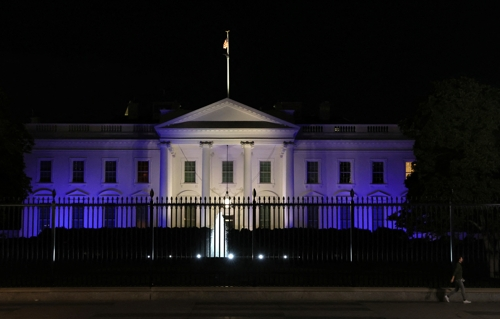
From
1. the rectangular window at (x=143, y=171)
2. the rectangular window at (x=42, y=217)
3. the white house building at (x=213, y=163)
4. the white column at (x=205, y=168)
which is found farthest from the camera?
the rectangular window at (x=143, y=171)

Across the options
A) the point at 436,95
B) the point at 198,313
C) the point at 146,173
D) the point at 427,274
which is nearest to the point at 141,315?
the point at 198,313

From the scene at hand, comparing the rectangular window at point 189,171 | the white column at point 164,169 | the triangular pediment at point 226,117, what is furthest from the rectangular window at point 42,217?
the rectangular window at point 189,171

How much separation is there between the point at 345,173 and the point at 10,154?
2759 centimetres

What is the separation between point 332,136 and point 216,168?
925cm

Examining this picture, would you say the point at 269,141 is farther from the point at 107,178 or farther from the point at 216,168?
the point at 107,178

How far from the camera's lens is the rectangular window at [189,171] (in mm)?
52656

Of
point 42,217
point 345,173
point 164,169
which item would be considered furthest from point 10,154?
point 345,173

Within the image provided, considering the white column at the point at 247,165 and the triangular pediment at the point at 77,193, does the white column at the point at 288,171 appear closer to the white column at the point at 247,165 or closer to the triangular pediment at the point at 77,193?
the white column at the point at 247,165

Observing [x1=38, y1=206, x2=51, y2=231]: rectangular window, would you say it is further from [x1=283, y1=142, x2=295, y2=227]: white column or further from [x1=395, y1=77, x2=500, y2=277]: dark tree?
[x1=283, y1=142, x2=295, y2=227]: white column

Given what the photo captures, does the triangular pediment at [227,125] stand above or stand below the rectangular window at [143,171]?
above

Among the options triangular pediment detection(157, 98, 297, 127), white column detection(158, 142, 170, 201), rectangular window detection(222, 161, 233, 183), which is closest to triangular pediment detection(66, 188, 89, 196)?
white column detection(158, 142, 170, 201)

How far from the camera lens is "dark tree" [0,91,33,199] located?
32.8 meters

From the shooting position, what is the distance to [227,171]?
52.9 m

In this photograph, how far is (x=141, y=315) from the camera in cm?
1521
